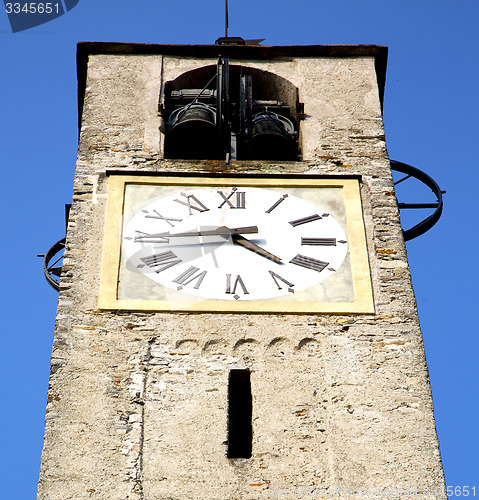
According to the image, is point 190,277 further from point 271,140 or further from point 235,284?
point 271,140

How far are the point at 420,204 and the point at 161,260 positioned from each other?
3.03m

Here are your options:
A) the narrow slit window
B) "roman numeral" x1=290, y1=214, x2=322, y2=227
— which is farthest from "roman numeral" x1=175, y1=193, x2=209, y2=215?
the narrow slit window

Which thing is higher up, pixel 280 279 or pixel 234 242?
pixel 234 242

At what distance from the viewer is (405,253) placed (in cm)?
1062

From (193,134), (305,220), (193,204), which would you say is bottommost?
(305,220)

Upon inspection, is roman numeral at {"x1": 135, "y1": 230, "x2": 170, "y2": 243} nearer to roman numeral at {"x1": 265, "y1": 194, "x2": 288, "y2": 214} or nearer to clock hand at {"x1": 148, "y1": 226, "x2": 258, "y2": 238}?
clock hand at {"x1": 148, "y1": 226, "x2": 258, "y2": 238}

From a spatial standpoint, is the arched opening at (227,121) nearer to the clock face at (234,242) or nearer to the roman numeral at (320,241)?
the clock face at (234,242)

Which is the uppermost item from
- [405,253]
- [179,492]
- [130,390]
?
[405,253]

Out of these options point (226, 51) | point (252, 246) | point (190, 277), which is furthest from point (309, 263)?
point (226, 51)

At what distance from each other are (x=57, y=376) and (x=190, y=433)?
1.07 metres

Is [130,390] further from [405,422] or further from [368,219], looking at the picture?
[368,219]

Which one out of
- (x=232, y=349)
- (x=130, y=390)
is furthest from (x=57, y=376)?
(x=232, y=349)

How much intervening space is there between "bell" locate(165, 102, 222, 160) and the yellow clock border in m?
0.72

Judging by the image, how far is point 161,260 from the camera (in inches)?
412
